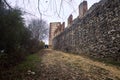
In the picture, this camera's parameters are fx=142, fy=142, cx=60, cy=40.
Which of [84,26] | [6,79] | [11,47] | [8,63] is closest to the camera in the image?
[6,79]

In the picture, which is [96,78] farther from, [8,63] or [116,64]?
[8,63]

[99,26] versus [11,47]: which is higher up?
[99,26]

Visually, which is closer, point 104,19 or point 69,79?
point 69,79

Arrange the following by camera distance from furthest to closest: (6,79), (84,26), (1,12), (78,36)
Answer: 1. (78,36)
2. (84,26)
3. (1,12)
4. (6,79)

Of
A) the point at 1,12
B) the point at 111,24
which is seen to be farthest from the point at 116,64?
the point at 1,12

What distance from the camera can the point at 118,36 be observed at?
6.25m

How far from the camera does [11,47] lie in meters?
5.89

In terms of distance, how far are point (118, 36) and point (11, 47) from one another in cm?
463

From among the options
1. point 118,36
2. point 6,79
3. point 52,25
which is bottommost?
point 6,79

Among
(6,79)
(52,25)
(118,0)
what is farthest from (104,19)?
(52,25)

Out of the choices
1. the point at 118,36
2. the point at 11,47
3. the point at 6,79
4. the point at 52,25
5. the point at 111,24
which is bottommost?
the point at 6,79

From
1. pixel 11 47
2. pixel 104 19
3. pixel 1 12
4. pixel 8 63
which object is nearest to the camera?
pixel 1 12

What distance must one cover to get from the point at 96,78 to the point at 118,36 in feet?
9.84

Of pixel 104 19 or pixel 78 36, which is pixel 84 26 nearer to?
pixel 78 36
